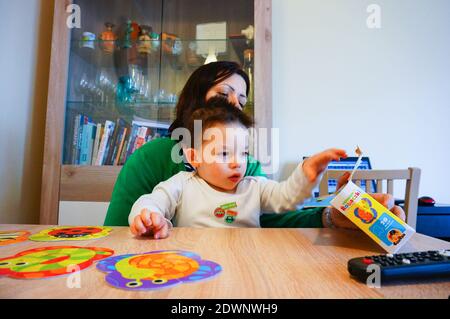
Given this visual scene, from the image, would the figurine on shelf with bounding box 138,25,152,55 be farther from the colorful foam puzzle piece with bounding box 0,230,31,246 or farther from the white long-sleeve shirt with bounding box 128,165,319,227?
the colorful foam puzzle piece with bounding box 0,230,31,246

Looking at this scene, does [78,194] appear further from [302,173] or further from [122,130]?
[302,173]

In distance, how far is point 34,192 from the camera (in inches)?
64.4

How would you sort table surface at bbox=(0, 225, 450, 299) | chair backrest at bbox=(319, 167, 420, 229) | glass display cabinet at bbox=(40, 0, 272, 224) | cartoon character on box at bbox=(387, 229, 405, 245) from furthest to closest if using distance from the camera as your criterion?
1. glass display cabinet at bbox=(40, 0, 272, 224)
2. chair backrest at bbox=(319, 167, 420, 229)
3. cartoon character on box at bbox=(387, 229, 405, 245)
4. table surface at bbox=(0, 225, 450, 299)

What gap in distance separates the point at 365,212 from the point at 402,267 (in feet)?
0.47

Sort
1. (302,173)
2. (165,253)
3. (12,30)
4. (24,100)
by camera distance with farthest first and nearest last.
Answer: (24,100)
(12,30)
(302,173)
(165,253)

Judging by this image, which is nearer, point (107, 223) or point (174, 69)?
point (107, 223)

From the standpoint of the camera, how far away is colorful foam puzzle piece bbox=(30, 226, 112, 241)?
0.53 m

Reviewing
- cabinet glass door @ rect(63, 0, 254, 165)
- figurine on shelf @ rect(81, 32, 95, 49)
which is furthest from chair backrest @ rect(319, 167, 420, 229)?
figurine on shelf @ rect(81, 32, 95, 49)

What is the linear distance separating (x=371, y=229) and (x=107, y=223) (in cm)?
68

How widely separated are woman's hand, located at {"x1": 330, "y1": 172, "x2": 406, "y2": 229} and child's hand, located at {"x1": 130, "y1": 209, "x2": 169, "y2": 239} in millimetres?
344

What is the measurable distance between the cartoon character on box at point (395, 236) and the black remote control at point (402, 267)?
0.26 ft

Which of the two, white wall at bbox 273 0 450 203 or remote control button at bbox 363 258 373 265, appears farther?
white wall at bbox 273 0 450 203

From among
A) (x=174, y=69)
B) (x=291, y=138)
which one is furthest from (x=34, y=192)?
(x=291, y=138)

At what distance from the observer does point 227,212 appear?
0.74 m
